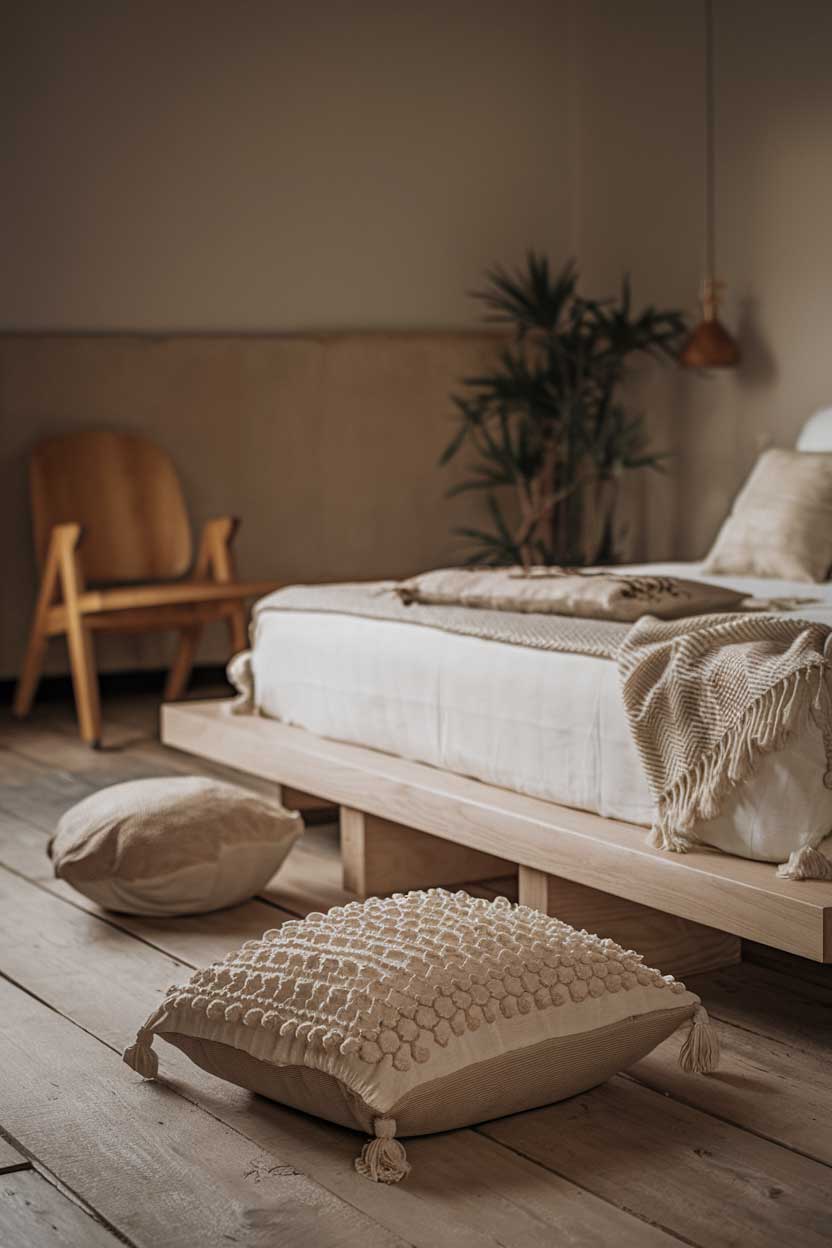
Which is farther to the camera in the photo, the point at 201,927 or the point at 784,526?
the point at 784,526

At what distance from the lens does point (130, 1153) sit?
189 centimetres

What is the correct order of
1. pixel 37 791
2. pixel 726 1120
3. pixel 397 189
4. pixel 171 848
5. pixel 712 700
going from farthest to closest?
pixel 397 189, pixel 37 791, pixel 171 848, pixel 712 700, pixel 726 1120

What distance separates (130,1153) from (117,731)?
323 cm

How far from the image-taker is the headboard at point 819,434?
4410 mm

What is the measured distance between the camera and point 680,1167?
6.05ft

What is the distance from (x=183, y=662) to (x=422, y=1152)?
3736 mm

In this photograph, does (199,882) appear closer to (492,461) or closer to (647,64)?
(492,461)

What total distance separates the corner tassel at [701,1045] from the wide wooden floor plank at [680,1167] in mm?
81

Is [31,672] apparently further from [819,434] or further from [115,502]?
[819,434]

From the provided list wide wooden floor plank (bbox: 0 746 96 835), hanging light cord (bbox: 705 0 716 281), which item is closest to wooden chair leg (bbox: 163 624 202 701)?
wide wooden floor plank (bbox: 0 746 96 835)

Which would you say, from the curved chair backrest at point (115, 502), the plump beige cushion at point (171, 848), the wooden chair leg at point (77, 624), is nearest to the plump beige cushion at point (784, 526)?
the plump beige cushion at point (171, 848)

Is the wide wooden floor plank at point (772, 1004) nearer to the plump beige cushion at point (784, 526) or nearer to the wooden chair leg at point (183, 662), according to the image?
the plump beige cushion at point (784, 526)

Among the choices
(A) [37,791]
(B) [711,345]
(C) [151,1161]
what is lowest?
(A) [37,791]

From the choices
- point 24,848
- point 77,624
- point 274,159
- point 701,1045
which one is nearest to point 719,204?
point 274,159
